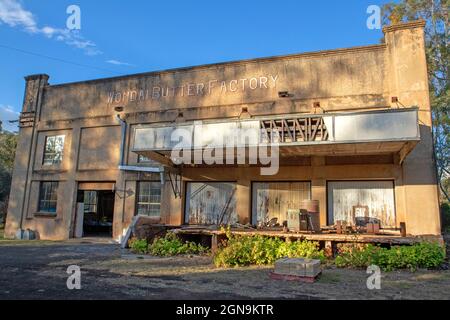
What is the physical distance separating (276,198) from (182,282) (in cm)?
751

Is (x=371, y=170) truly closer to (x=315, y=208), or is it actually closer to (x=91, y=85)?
(x=315, y=208)

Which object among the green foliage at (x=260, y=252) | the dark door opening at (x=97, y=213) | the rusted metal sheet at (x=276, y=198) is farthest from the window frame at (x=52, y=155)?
the green foliage at (x=260, y=252)

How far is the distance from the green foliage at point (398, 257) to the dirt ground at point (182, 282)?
33cm

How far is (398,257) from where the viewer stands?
9531mm

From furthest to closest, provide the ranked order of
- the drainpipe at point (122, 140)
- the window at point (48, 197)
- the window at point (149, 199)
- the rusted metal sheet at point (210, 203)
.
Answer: the window at point (48, 197)
the drainpipe at point (122, 140)
the window at point (149, 199)
the rusted metal sheet at point (210, 203)

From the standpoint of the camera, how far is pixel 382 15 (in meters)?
26.9

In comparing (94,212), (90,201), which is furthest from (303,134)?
(90,201)

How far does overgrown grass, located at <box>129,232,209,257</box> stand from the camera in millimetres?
12344

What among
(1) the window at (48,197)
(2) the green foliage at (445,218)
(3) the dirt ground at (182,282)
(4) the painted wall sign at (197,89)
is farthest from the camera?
(2) the green foliage at (445,218)

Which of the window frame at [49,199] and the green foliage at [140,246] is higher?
the window frame at [49,199]

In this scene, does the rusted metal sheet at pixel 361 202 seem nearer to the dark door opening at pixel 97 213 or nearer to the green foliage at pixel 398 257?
the green foliage at pixel 398 257

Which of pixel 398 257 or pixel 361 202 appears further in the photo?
pixel 361 202

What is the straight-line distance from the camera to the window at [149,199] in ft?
53.7

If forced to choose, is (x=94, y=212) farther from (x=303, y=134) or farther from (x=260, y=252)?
(x=303, y=134)
